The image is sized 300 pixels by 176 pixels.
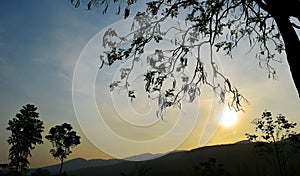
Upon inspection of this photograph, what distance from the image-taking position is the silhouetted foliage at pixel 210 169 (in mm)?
21773

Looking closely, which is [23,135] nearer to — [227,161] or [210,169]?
[210,169]

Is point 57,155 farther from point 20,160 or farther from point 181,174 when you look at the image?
point 181,174

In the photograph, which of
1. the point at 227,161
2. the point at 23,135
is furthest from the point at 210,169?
the point at 227,161

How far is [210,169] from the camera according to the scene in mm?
22125

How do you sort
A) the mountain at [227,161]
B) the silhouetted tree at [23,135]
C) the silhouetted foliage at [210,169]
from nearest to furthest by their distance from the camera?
the silhouetted foliage at [210,169], the silhouetted tree at [23,135], the mountain at [227,161]

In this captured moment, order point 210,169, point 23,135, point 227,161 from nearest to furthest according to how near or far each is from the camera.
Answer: point 210,169 < point 23,135 < point 227,161

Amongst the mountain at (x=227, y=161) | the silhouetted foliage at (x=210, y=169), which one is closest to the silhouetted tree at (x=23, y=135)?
the silhouetted foliage at (x=210, y=169)

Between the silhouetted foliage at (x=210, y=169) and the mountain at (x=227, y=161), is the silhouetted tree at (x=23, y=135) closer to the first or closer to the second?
the silhouetted foliage at (x=210, y=169)

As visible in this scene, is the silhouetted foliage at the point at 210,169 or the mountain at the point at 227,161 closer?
the silhouetted foliage at the point at 210,169

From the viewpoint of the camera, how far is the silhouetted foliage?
21773 millimetres

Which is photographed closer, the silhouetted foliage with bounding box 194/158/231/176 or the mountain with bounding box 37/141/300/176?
the silhouetted foliage with bounding box 194/158/231/176

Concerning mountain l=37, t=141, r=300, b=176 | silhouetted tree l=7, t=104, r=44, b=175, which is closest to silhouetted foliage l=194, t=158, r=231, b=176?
silhouetted tree l=7, t=104, r=44, b=175

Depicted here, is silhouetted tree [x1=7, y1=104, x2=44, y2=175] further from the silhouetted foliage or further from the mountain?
the mountain

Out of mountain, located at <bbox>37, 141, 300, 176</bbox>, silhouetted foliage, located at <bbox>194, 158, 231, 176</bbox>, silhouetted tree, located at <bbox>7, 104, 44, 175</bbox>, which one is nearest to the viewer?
silhouetted foliage, located at <bbox>194, 158, 231, 176</bbox>
